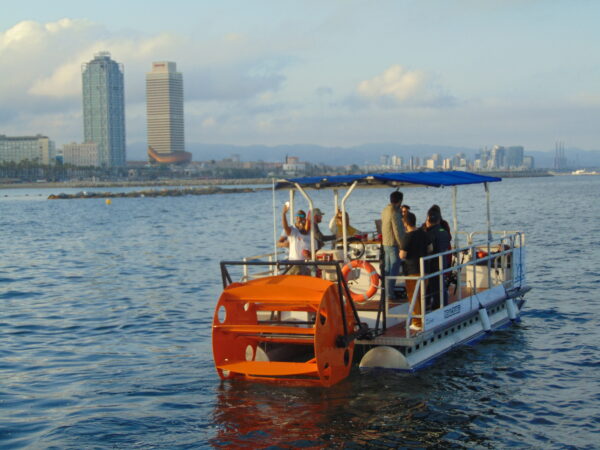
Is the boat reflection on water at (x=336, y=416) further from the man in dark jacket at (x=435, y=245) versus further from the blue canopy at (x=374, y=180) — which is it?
the blue canopy at (x=374, y=180)

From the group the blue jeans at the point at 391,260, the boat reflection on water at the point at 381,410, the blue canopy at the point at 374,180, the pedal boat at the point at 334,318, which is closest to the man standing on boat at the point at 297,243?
the pedal boat at the point at 334,318

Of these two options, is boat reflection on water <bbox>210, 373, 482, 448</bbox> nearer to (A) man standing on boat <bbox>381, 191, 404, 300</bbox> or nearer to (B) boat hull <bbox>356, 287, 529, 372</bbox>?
(B) boat hull <bbox>356, 287, 529, 372</bbox>

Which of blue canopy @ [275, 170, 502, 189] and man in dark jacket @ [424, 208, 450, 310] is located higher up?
blue canopy @ [275, 170, 502, 189]

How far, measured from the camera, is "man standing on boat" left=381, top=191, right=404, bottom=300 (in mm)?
13844

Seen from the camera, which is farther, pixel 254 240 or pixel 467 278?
pixel 254 240

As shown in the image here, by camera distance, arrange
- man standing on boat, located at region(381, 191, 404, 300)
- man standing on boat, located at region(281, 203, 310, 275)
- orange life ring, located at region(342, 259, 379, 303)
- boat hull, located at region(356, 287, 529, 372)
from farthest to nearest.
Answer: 1. man standing on boat, located at region(281, 203, 310, 275)
2. man standing on boat, located at region(381, 191, 404, 300)
3. orange life ring, located at region(342, 259, 379, 303)
4. boat hull, located at region(356, 287, 529, 372)

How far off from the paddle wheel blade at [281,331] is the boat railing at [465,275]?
45.5 inches

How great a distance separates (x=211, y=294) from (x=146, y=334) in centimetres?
594

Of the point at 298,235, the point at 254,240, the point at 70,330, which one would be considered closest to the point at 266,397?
the point at 298,235

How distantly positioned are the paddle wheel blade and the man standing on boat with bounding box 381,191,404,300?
1.53 m

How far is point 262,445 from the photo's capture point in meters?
10.6

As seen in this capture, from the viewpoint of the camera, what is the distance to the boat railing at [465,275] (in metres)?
12.9

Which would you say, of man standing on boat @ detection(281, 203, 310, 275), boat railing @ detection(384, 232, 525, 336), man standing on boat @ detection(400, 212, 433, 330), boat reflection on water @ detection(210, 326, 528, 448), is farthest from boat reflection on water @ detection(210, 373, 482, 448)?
man standing on boat @ detection(281, 203, 310, 275)

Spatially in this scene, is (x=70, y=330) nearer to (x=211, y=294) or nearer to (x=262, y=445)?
(x=211, y=294)
